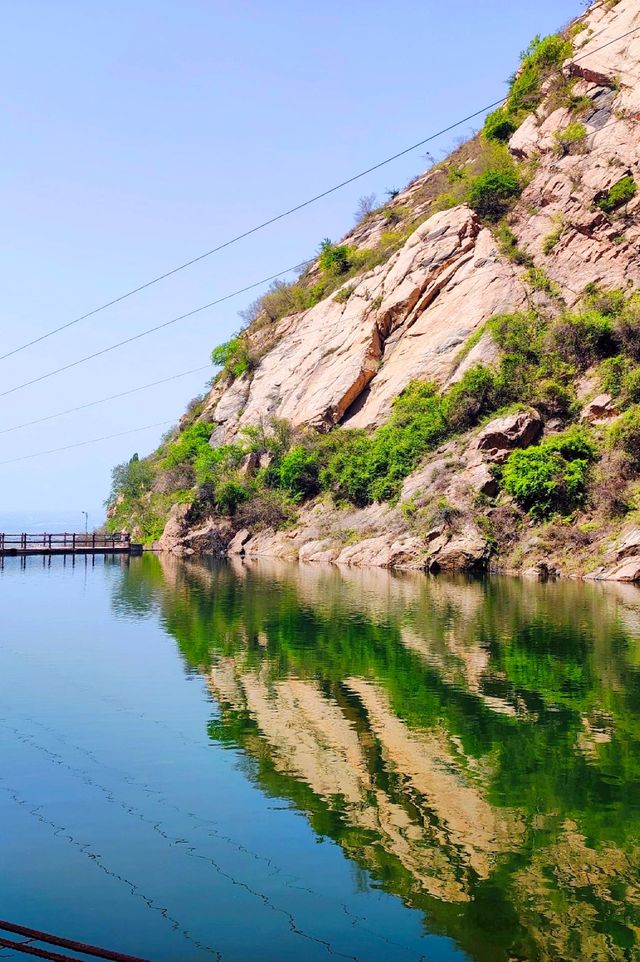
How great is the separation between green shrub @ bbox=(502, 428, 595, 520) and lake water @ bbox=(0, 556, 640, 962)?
23.8m

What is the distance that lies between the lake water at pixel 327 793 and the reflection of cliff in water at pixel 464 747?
0.15ft

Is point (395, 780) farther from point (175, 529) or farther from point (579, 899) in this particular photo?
point (175, 529)

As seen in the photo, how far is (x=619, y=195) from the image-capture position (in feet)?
206

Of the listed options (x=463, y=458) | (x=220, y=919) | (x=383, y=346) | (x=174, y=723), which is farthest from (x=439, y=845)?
(x=383, y=346)

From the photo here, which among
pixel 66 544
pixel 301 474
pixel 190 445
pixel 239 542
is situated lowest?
pixel 239 542

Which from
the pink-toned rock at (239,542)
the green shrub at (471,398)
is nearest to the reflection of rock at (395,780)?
the green shrub at (471,398)

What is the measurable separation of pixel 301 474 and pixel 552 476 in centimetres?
2442

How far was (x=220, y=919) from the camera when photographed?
932 cm

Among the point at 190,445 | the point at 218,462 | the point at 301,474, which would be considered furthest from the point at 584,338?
the point at 190,445

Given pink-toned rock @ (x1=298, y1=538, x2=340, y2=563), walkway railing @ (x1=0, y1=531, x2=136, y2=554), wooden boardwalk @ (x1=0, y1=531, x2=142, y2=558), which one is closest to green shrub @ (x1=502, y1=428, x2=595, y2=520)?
pink-toned rock @ (x1=298, y1=538, x2=340, y2=563)

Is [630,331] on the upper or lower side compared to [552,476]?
upper

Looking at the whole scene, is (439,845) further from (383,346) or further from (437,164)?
(437,164)

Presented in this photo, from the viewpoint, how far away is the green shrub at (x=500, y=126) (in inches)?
3125

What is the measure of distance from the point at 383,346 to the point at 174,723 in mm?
60139
